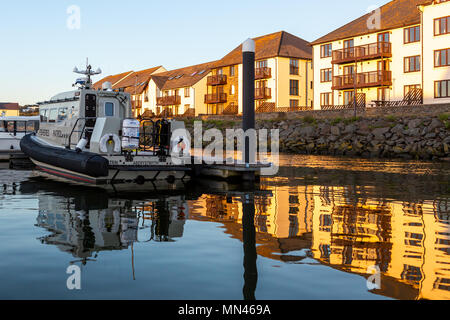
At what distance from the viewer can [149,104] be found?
82.6 metres

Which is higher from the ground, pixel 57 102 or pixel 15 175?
pixel 57 102

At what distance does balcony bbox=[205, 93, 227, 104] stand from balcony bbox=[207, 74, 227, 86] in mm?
1581

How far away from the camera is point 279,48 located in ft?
197

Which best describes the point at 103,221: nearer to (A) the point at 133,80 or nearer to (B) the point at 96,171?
(B) the point at 96,171

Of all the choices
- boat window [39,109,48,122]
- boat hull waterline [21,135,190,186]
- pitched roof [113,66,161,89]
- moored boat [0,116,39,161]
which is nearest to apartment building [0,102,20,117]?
pitched roof [113,66,161,89]

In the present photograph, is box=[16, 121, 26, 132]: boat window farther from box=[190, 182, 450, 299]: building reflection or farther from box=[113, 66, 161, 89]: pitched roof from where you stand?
box=[113, 66, 161, 89]: pitched roof

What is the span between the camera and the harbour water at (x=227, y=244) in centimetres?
579

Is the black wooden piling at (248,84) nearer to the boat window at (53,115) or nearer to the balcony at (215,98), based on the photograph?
the boat window at (53,115)

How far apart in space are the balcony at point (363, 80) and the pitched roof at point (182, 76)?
974 inches

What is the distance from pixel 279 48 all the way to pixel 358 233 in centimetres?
5372

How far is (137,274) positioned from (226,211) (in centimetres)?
563

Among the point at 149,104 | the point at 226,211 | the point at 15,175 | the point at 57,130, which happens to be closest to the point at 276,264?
the point at 226,211

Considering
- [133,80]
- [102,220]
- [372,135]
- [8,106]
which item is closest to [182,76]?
[133,80]
